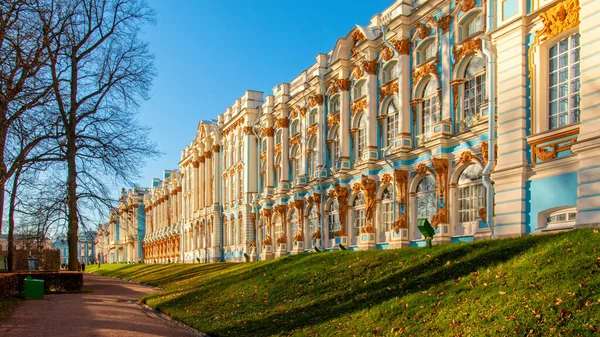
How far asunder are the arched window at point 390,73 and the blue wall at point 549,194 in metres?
11.4

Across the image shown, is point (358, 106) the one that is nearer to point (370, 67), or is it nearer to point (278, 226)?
point (370, 67)

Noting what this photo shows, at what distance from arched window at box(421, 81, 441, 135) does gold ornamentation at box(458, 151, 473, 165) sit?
7.75 feet

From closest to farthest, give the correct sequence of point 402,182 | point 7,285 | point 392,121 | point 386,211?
point 7,285
point 402,182
point 386,211
point 392,121

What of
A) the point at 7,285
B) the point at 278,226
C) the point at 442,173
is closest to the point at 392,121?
the point at 442,173

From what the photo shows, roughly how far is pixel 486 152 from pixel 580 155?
6.04 m

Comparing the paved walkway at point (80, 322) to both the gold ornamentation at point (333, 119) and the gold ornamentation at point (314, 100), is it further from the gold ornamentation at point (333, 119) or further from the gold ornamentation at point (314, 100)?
the gold ornamentation at point (314, 100)

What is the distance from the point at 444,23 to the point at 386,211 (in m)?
8.50

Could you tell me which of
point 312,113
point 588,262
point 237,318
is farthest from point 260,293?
point 312,113

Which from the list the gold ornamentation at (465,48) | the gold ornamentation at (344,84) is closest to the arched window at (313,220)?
the gold ornamentation at (344,84)

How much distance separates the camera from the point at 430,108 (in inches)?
885

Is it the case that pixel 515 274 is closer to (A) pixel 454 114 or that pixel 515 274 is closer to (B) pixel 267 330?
(B) pixel 267 330

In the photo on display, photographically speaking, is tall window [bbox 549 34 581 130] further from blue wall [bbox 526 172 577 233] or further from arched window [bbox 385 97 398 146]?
arched window [bbox 385 97 398 146]

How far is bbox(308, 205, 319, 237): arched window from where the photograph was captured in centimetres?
3148

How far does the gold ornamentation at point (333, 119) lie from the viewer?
1166 inches
